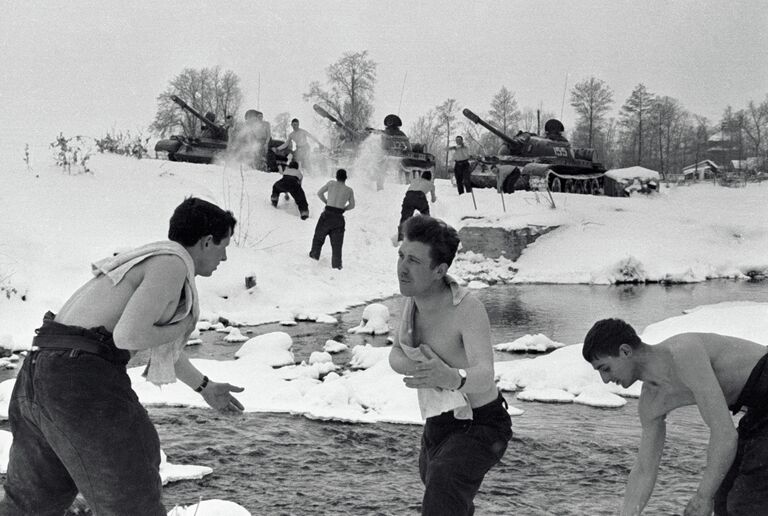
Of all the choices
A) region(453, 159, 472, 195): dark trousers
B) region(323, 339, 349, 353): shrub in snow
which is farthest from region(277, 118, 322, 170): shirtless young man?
region(323, 339, 349, 353): shrub in snow

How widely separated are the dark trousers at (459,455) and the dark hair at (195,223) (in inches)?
45.1

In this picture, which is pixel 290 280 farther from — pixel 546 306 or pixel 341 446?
pixel 341 446

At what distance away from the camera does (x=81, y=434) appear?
2.65 metres

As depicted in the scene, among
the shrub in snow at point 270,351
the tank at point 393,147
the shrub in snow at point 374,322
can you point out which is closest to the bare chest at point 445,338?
the shrub in snow at point 270,351

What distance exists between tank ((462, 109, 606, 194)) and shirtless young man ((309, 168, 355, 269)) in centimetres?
1248

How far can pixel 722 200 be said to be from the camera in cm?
2919

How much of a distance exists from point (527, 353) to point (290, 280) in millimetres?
6026

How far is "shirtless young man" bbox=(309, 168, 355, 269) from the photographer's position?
15.6m

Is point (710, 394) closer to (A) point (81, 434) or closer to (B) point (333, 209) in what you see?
(A) point (81, 434)

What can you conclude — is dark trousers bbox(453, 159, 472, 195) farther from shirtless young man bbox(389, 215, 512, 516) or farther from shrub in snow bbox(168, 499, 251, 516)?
shirtless young man bbox(389, 215, 512, 516)

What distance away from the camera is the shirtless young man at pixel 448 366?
3021 mm

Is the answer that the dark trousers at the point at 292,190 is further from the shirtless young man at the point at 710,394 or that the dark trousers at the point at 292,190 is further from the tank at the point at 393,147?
the shirtless young man at the point at 710,394

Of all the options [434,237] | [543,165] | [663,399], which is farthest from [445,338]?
[543,165]

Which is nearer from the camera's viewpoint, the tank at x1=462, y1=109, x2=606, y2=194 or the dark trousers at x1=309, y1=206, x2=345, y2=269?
the dark trousers at x1=309, y1=206, x2=345, y2=269
